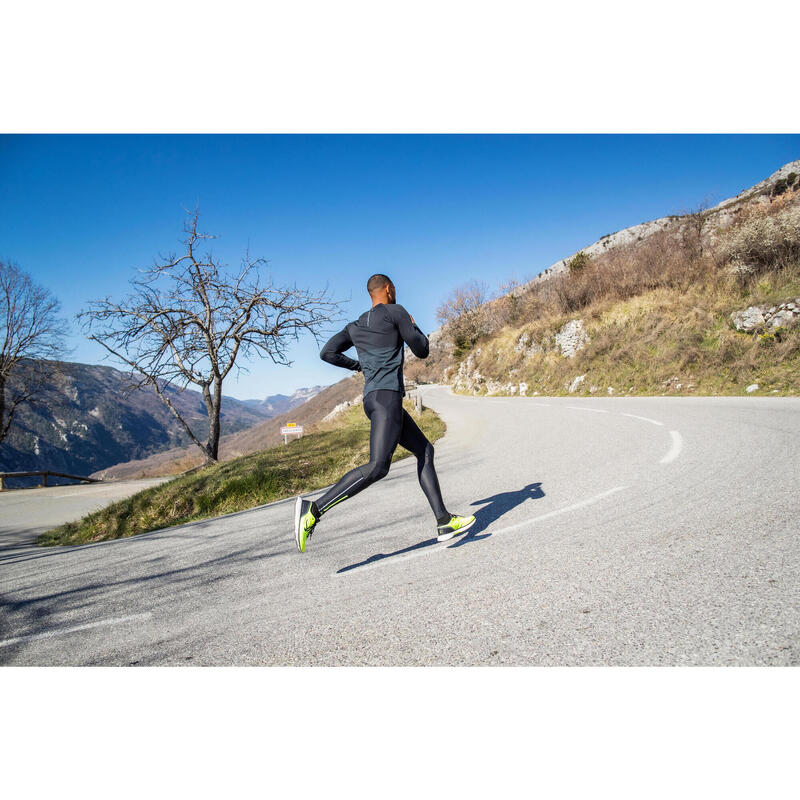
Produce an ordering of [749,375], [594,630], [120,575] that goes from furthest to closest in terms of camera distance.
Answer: [749,375]
[120,575]
[594,630]

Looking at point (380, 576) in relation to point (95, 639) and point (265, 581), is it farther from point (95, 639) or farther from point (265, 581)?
point (95, 639)

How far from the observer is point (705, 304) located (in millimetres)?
17703

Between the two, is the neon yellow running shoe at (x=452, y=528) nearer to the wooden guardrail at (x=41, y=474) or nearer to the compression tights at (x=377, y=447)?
the compression tights at (x=377, y=447)

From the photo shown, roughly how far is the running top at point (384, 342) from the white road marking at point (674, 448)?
13.0 ft

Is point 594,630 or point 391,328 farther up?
point 391,328

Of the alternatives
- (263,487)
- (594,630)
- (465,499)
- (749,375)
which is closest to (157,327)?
(263,487)

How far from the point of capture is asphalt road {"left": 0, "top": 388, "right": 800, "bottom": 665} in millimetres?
2002

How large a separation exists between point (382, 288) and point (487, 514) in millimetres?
2407

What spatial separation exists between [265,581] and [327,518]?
1.80m

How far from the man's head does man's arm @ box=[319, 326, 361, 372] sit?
395 mm

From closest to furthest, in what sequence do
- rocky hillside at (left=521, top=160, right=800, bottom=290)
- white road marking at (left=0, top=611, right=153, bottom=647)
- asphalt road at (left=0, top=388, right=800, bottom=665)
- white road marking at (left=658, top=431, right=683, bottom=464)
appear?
asphalt road at (left=0, top=388, right=800, bottom=665)
white road marking at (left=0, top=611, right=153, bottom=647)
white road marking at (left=658, top=431, right=683, bottom=464)
rocky hillside at (left=521, top=160, right=800, bottom=290)

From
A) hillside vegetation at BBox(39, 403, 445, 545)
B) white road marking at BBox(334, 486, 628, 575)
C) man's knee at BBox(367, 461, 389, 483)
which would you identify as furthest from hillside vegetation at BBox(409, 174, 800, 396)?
man's knee at BBox(367, 461, 389, 483)

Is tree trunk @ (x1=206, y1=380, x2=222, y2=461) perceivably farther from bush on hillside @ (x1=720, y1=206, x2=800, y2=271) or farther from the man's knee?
bush on hillside @ (x1=720, y1=206, x2=800, y2=271)
